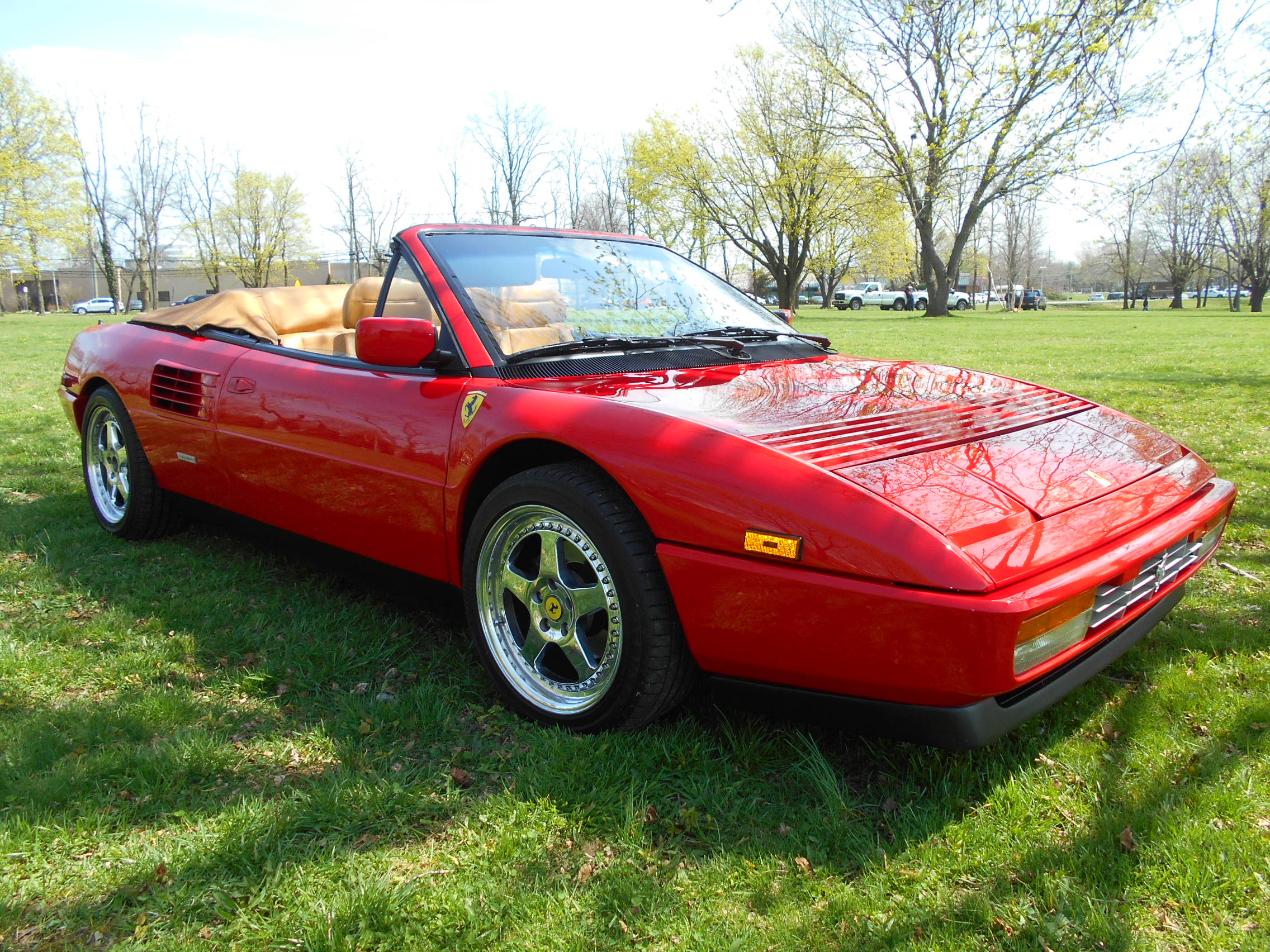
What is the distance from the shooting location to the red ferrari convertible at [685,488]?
1906mm

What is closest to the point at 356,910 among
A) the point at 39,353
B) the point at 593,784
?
the point at 593,784

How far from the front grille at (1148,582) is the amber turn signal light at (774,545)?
0.73m

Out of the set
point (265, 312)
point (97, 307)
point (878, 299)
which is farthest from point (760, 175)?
point (97, 307)

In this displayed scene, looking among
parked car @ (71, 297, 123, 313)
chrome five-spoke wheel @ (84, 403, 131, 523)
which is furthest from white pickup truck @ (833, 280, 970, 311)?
chrome five-spoke wheel @ (84, 403, 131, 523)

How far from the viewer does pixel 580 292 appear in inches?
127

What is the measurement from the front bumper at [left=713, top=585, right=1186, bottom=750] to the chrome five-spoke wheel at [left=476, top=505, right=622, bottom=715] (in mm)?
405

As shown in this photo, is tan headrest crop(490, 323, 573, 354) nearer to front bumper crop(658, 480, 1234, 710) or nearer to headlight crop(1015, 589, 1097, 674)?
front bumper crop(658, 480, 1234, 710)

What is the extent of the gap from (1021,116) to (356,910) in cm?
819

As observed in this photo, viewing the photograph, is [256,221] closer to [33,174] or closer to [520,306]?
[33,174]

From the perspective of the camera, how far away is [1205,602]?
3.46 meters

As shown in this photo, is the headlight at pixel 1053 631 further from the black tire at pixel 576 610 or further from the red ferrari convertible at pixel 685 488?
the black tire at pixel 576 610

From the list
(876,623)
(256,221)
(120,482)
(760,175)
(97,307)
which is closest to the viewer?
(876,623)

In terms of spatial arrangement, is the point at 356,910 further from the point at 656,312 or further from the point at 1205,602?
the point at 1205,602

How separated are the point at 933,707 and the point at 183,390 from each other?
10.9 feet
